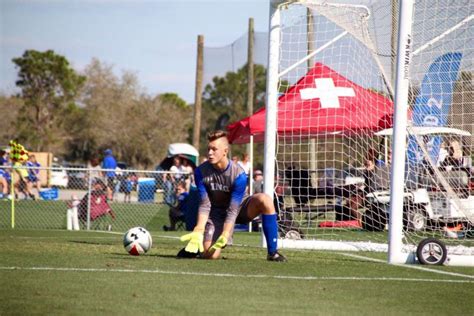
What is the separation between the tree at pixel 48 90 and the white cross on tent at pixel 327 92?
51.6m

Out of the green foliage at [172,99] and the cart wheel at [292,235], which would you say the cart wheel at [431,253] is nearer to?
the cart wheel at [292,235]

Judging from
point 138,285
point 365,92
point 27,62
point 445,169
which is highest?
point 27,62

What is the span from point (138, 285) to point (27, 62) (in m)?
63.8

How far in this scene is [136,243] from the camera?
34.4ft

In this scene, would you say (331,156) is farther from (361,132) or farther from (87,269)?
(87,269)

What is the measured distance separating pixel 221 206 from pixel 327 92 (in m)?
6.94

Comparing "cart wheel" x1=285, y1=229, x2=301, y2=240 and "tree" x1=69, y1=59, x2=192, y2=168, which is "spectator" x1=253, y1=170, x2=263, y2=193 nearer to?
"cart wheel" x1=285, y1=229, x2=301, y2=240

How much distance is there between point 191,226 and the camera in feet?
64.4

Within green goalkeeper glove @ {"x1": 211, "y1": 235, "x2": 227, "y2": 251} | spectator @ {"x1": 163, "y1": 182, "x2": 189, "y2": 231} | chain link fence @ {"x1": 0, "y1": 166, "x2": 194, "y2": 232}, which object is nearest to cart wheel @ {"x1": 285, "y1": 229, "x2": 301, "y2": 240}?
green goalkeeper glove @ {"x1": 211, "y1": 235, "x2": 227, "y2": 251}

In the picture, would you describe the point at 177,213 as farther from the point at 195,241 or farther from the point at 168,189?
the point at 195,241

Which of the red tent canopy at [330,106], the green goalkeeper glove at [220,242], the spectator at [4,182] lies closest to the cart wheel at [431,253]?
the green goalkeeper glove at [220,242]

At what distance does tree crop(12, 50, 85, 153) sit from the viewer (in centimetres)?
6775

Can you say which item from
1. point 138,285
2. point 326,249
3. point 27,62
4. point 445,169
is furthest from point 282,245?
point 27,62

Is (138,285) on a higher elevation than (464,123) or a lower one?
lower
